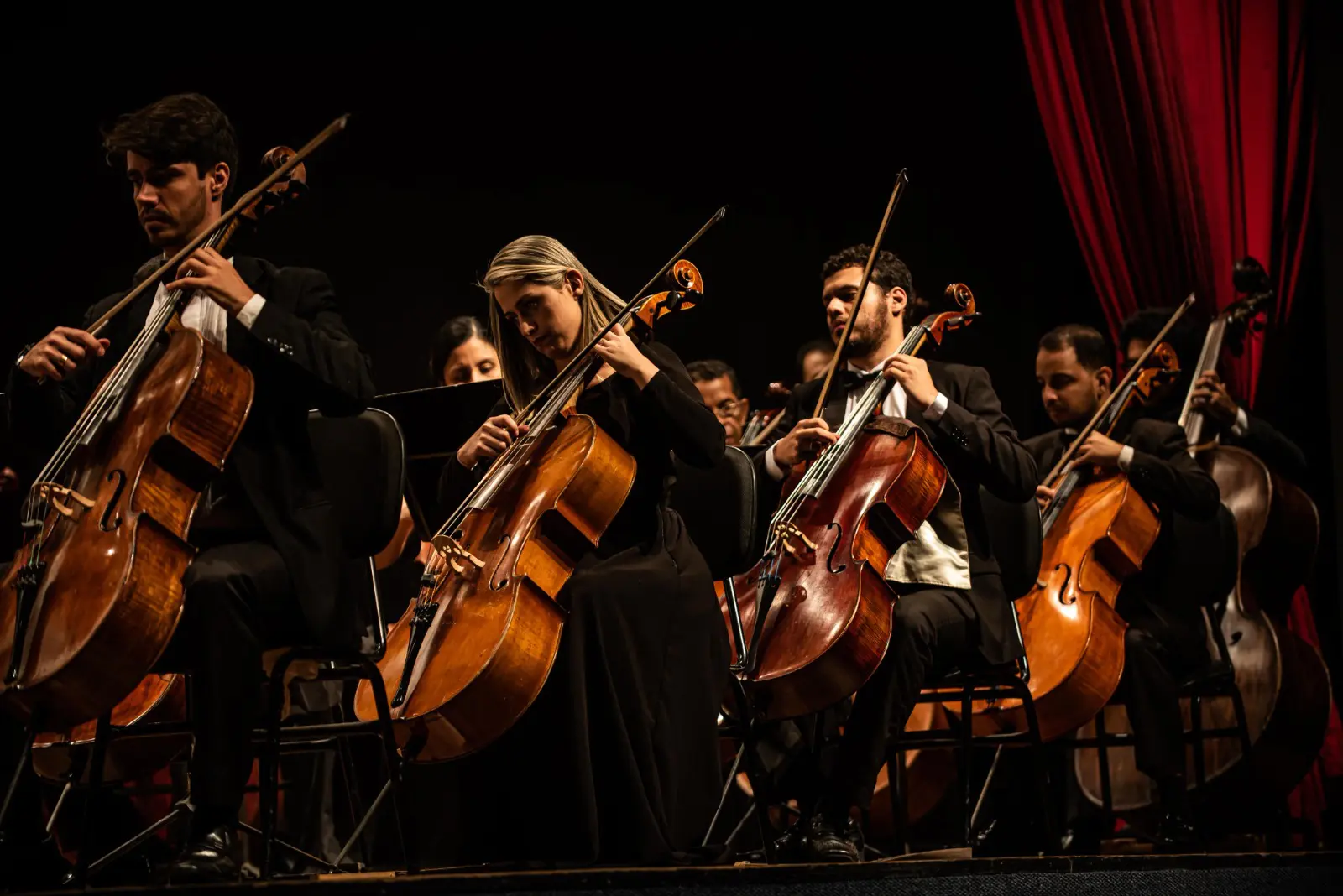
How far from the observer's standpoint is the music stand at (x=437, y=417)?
3.04 m

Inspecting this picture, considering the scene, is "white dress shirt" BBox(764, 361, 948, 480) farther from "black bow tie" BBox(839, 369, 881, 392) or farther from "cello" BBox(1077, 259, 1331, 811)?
"cello" BBox(1077, 259, 1331, 811)

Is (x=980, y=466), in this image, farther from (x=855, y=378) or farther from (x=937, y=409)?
(x=855, y=378)

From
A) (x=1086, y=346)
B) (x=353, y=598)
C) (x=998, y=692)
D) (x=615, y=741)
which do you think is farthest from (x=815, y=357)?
(x=353, y=598)

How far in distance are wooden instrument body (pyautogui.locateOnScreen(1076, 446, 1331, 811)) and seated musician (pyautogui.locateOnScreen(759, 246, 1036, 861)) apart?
119 cm

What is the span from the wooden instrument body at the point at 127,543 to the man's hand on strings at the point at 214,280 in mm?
72

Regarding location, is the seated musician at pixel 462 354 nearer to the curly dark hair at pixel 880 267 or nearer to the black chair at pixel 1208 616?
the curly dark hair at pixel 880 267

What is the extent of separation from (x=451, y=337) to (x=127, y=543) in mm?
2089

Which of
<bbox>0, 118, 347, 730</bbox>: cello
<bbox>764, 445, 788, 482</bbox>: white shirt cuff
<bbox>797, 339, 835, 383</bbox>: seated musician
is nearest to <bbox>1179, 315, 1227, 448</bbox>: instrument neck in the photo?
<bbox>797, 339, 835, 383</bbox>: seated musician

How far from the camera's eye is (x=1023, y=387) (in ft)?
16.2

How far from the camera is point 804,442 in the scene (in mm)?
3014

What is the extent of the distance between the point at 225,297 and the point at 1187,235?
312cm

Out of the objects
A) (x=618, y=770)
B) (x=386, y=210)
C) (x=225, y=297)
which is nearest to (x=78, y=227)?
(x=386, y=210)

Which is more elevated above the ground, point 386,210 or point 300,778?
point 386,210

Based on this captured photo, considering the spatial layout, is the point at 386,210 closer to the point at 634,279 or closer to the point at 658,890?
the point at 634,279
